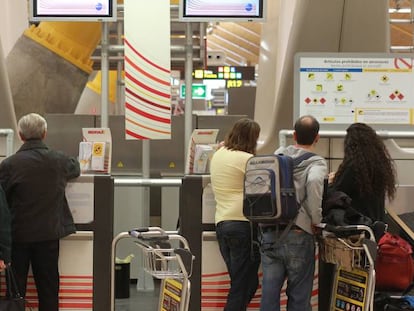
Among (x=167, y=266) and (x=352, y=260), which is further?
(x=352, y=260)

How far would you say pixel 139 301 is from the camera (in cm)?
667

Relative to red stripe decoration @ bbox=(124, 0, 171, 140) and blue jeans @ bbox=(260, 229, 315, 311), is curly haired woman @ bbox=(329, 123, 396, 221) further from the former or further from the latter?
red stripe decoration @ bbox=(124, 0, 171, 140)

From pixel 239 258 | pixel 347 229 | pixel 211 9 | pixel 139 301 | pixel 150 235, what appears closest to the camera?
pixel 150 235

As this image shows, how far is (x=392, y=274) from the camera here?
4.91 meters

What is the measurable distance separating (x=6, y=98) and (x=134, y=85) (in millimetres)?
1399

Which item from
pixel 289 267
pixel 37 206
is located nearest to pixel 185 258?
pixel 289 267

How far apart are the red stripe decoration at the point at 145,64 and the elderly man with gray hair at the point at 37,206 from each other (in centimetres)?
128

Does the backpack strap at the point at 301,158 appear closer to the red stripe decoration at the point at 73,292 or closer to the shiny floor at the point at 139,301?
the red stripe decoration at the point at 73,292

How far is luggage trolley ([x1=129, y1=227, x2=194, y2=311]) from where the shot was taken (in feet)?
12.6

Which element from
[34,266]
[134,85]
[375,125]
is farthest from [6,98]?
[375,125]

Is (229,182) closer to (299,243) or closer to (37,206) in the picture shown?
(299,243)

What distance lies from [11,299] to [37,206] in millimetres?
647

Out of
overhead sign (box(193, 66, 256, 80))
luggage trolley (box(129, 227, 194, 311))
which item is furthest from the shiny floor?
overhead sign (box(193, 66, 256, 80))

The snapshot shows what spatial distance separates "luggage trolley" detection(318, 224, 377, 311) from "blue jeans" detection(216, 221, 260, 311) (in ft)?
1.52
